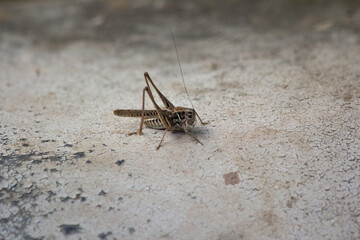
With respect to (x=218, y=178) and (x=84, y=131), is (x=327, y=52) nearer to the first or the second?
(x=218, y=178)

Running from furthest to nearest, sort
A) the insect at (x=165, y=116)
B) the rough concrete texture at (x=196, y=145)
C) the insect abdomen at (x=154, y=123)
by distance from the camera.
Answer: the insect abdomen at (x=154, y=123) < the insect at (x=165, y=116) < the rough concrete texture at (x=196, y=145)

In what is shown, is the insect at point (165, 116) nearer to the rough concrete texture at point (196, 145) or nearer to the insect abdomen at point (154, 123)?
the insect abdomen at point (154, 123)

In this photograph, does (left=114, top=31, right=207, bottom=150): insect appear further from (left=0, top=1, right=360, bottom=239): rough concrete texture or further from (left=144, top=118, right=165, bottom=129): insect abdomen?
(left=0, top=1, right=360, bottom=239): rough concrete texture

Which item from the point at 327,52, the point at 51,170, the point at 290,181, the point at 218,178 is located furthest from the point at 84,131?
the point at 327,52

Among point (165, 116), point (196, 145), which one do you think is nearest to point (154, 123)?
point (165, 116)

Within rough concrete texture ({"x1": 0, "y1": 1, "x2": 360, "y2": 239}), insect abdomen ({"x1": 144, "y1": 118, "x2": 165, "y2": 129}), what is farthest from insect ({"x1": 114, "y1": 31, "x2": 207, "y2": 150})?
rough concrete texture ({"x1": 0, "y1": 1, "x2": 360, "y2": 239})

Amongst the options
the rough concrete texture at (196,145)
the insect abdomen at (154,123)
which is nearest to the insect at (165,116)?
the insect abdomen at (154,123)
